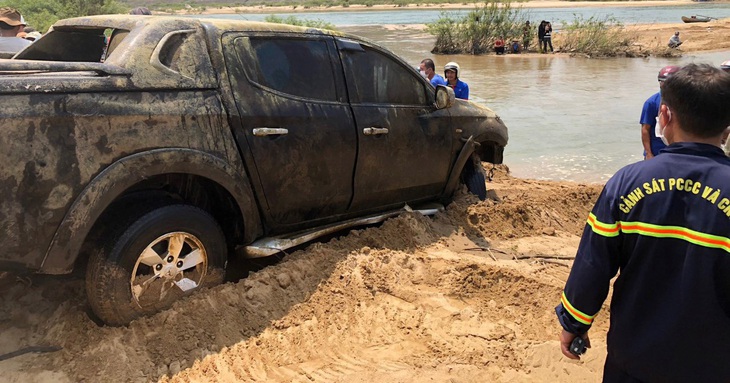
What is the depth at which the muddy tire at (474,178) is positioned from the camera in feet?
19.5

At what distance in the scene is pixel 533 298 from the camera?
4133 mm

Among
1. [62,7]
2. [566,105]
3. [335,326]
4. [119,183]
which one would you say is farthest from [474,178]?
[62,7]

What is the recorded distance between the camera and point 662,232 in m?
1.89

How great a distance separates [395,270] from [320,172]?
936 millimetres

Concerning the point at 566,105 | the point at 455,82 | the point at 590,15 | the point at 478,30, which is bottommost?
the point at 566,105

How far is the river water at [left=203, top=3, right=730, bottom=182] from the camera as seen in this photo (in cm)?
980

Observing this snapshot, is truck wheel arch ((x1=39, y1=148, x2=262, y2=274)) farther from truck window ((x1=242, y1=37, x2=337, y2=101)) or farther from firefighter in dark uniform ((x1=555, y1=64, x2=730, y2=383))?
firefighter in dark uniform ((x1=555, y1=64, x2=730, y2=383))

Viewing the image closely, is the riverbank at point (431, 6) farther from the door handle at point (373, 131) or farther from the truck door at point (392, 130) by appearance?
the door handle at point (373, 131)

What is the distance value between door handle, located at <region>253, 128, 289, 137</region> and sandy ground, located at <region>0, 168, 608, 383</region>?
96cm

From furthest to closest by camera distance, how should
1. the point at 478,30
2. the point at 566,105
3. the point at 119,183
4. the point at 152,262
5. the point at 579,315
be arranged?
the point at 478,30, the point at 566,105, the point at 152,262, the point at 119,183, the point at 579,315

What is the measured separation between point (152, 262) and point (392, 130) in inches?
86.4

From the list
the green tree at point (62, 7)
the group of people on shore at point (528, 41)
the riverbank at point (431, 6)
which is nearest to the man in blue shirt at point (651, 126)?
the green tree at point (62, 7)

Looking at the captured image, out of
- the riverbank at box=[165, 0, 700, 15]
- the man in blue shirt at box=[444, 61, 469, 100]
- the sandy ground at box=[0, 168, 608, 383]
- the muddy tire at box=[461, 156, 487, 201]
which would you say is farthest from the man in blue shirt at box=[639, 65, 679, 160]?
the riverbank at box=[165, 0, 700, 15]

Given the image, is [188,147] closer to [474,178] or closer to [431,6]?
[474,178]
